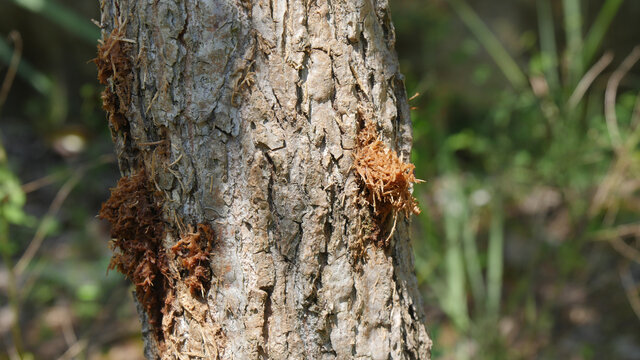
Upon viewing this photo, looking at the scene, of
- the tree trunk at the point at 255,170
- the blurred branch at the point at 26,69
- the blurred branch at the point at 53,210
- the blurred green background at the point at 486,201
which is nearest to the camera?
the tree trunk at the point at 255,170

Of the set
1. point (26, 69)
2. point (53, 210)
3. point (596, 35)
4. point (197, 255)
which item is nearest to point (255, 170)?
point (197, 255)

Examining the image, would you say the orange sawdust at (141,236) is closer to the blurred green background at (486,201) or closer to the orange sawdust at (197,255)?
the orange sawdust at (197,255)

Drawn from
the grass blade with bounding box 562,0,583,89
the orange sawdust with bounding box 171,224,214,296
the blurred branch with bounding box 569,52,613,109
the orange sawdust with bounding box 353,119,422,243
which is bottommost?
the orange sawdust with bounding box 171,224,214,296

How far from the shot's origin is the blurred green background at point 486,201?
1978 millimetres

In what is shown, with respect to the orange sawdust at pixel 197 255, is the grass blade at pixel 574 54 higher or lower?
higher

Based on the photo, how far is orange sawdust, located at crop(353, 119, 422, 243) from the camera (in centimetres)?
77

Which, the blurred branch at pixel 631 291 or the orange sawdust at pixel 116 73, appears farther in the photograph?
the blurred branch at pixel 631 291

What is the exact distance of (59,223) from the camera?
3.56 metres

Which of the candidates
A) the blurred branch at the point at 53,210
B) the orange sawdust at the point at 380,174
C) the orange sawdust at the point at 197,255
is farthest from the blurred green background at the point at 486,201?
the orange sawdust at the point at 197,255

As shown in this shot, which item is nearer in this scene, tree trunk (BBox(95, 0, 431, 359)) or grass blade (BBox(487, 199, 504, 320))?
tree trunk (BBox(95, 0, 431, 359))

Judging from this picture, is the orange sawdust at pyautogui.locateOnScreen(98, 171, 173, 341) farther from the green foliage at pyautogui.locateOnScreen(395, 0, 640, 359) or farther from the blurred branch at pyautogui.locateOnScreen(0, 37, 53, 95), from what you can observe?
the blurred branch at pyautogui.locateOnScreen(0, 37, 53, 95)

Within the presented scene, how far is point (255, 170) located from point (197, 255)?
0.16 metres

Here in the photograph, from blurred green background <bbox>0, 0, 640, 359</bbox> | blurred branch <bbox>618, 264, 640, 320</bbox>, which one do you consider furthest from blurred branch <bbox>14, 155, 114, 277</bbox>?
blurred branch <bbox>618, 264, 640, 320</bbox>

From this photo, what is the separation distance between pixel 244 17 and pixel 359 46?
0.59 ft
